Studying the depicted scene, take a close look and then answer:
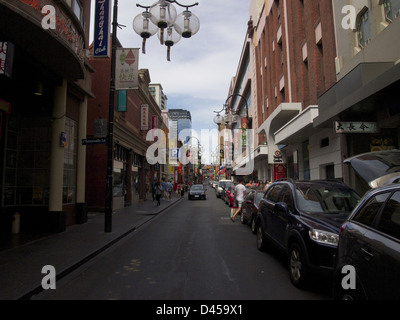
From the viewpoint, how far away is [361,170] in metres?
5.36

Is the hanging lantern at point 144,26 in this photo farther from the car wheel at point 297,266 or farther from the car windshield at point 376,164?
the car wheel at point 297,266

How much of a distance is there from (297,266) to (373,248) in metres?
2.44

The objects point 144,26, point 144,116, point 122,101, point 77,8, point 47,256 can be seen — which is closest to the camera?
point 47,256

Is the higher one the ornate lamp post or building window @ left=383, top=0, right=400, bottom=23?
building window @ left=383, top=0, right=400, bottom=23

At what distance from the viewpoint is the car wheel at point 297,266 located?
4738 mm

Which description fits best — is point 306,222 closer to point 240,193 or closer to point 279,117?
point 240,193

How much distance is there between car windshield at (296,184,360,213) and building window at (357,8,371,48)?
7.81 meters

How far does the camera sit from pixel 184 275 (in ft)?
18.4

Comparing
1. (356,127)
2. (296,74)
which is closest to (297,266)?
(356,127)

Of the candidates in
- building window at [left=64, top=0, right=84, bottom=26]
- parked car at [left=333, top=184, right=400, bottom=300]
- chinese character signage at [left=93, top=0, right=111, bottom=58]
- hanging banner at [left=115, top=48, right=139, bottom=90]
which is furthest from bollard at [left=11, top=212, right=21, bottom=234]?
parked car at [left=333, top=184, right=400, bottom=300]

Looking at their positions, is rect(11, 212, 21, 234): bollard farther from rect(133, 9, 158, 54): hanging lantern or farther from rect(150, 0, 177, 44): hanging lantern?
rect(150, 0, 177, 44): hanging lantern

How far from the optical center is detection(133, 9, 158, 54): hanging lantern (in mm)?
7832

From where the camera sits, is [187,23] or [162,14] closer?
[162,14]

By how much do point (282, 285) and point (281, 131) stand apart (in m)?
15.1
